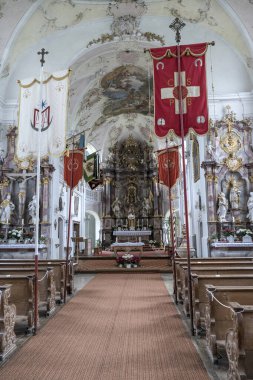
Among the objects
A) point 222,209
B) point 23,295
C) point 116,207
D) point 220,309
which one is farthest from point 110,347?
point 116,207

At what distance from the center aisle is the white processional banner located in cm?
303

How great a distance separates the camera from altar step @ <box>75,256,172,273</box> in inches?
488

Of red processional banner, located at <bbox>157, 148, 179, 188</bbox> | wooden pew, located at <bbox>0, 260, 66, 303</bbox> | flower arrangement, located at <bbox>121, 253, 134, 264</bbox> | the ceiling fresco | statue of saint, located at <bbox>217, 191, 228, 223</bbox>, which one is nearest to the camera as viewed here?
wooden pew, located at <bbox>0, 260, 66, 303</bbox>

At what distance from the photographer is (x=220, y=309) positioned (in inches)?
149

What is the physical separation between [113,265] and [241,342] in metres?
11.8

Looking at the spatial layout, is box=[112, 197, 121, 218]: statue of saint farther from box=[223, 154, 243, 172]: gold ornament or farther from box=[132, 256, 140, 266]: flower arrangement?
box=[223, 154, 243, 172]: gold ornament

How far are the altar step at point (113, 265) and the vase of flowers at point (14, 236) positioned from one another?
8.63 ft

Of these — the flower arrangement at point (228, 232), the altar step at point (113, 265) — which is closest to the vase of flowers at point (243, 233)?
the flower arrangement at point (228, 232)

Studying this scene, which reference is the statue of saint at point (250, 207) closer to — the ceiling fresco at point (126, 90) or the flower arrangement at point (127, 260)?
the flower arrangement at point (127, 260)

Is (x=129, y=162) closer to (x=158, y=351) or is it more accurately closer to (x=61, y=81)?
(x=61, y=81)

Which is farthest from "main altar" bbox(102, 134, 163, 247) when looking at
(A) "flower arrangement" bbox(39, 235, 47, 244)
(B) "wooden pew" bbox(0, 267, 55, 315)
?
(B) "wooden pew" bbox(0, 267, 55, 315)

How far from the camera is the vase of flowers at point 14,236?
13.2 meters

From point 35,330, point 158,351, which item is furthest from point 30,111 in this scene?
point 158,351

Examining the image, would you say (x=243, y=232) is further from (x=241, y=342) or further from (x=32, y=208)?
(x=241, y=342)
